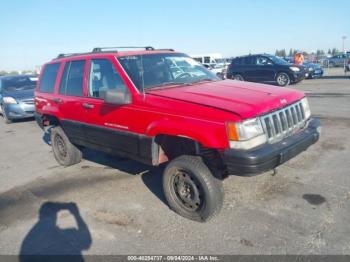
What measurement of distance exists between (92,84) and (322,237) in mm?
3539

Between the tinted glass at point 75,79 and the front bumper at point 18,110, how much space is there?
619 centimetres

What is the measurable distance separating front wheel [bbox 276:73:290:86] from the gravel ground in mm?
11769

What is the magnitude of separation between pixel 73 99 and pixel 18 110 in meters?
6.56

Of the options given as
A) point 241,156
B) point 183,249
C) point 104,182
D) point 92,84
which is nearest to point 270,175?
point 241,156

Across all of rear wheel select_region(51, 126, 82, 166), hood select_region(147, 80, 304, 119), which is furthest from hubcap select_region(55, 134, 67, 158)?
hood select_region(147, 80, 304, 119)

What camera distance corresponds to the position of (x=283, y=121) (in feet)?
12.2

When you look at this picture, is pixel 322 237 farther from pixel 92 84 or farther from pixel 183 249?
pixel 92 84

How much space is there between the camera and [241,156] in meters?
3.17

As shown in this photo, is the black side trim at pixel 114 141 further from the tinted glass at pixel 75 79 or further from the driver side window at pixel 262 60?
the driver side window at pixel 262 60

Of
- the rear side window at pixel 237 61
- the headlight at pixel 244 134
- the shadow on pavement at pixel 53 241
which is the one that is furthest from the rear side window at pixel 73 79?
the rear side window at pixel 237 61

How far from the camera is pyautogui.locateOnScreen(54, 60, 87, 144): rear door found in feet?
16.3

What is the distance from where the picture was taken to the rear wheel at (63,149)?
583 centimetres

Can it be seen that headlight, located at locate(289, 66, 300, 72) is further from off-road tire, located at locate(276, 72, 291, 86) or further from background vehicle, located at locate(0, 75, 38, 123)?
background vehicle, located at locate(0, 75, 38, 123)

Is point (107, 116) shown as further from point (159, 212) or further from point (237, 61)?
point (237, 61)
